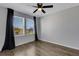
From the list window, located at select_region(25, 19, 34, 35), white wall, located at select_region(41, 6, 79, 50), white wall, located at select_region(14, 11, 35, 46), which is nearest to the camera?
white wall, located at select_region(41, 6, 79, 50)

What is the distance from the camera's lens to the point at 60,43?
4.99m

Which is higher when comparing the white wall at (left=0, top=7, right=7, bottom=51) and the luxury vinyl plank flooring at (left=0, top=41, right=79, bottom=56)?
the white wall at (left=0, top=7, right=7, bottom=51)

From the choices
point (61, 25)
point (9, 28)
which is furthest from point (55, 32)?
point (9, 28)

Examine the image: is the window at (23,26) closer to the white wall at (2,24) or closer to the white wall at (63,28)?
the white wall at (2,24)

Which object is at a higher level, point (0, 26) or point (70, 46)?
point (0, 26)

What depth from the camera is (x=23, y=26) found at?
5574mm

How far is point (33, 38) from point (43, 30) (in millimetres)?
1057

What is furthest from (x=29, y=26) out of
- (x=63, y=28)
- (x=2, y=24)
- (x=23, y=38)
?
(x=63, y=28)

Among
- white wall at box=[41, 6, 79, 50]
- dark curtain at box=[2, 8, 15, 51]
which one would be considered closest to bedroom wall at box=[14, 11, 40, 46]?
dark curtain at box=[2, 8, 15, 51]

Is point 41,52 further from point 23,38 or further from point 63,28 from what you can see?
point 23,38

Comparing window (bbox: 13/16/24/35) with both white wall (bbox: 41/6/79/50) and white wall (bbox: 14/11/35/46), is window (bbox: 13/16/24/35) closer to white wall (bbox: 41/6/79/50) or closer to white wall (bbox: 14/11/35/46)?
white wall (bbox: 14/11/35/46)

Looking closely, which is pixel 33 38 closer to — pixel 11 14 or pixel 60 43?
pixel 60 43

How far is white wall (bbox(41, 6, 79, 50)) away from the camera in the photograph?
4.02 metres

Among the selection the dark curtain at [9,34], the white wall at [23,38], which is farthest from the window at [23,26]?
the dark curtain at [9,34]
